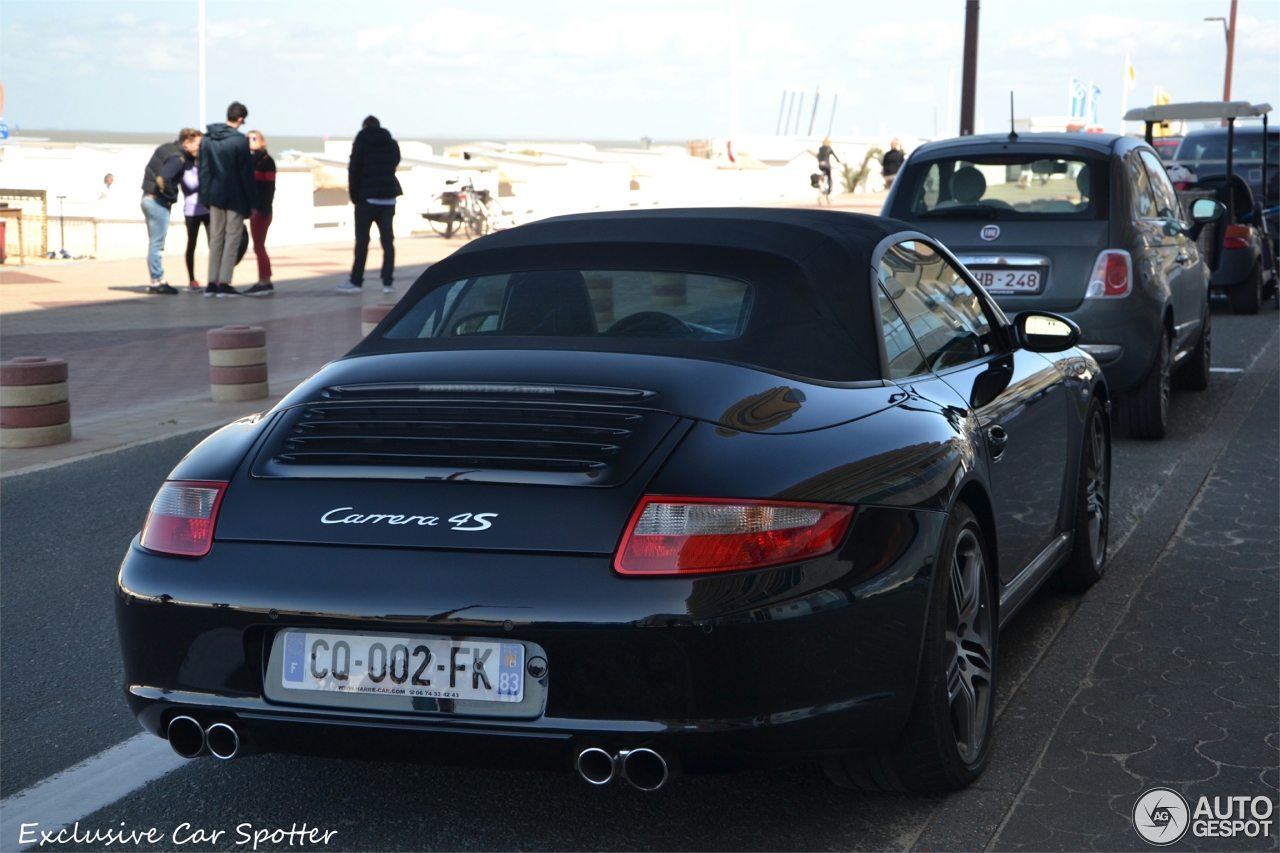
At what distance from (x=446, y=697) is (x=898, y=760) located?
1.07 m

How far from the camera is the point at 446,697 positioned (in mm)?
2990

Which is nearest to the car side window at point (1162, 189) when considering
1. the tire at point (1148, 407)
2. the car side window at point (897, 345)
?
the tire at point (1148, 407)

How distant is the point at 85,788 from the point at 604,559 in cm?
171

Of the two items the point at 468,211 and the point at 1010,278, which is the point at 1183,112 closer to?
the point at 1010,278

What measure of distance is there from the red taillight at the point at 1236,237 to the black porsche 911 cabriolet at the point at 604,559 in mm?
12996

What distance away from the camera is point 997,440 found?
407cm

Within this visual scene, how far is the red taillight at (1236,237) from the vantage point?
1558 cm

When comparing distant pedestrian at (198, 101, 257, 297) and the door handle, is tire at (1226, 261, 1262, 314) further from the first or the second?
the door handle

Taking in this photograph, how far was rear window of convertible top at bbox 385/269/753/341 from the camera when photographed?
12.5 ft

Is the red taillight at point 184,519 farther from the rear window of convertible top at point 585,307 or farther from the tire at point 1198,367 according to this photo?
the tire at point 1198,367

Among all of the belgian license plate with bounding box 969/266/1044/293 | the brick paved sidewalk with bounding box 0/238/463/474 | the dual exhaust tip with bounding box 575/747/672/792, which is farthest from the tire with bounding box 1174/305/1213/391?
the dual exhaust tip with bounding box 575/747/672/792

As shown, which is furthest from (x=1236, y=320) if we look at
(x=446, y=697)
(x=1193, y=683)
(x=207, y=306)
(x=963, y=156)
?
(x=446, y=697)

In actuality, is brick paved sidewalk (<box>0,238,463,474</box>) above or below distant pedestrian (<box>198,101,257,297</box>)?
below

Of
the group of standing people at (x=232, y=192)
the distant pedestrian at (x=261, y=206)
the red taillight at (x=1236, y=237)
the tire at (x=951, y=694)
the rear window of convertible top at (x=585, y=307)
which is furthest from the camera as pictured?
the distant pedestrian at (x=261, y=206)
